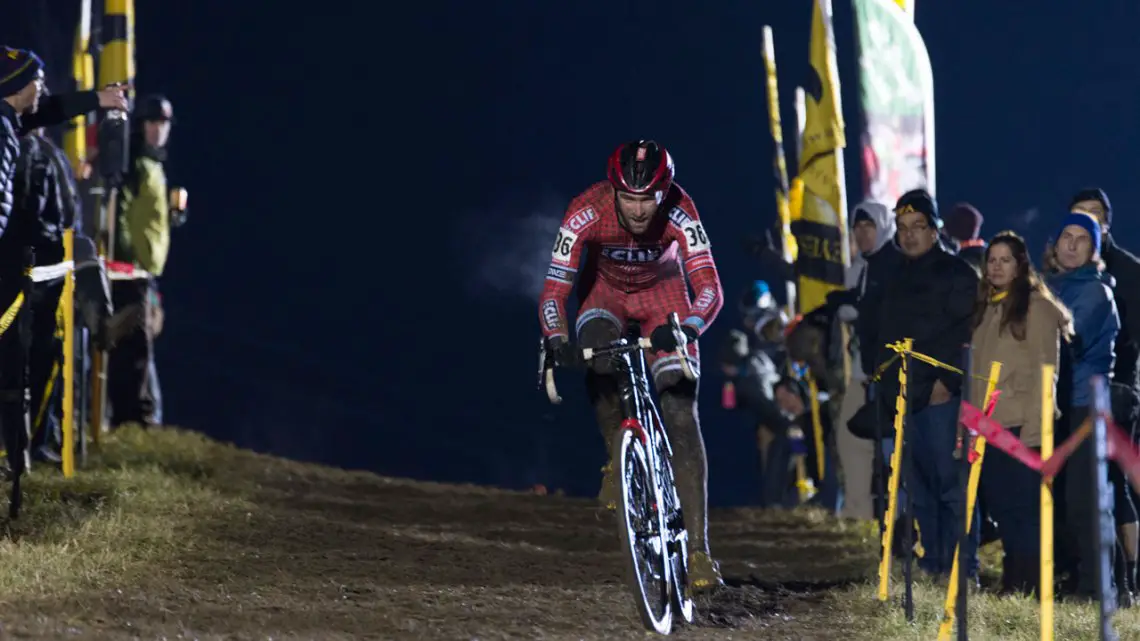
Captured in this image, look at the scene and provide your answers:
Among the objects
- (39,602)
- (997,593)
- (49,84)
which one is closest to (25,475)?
(39,602)

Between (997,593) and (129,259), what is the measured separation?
754 centimetres

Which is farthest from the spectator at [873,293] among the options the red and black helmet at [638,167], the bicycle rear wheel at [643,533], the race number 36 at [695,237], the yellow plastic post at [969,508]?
the bicycle rear wheel at [643,533]

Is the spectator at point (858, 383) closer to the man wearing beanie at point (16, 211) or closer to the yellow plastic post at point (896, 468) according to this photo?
the yellow plastic post at point (896, 468)

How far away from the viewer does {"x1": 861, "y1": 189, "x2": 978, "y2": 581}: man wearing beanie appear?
9023 millimetres

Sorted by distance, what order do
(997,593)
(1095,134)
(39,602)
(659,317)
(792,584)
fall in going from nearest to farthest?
(39,602)
(659,317)
(997,593)
(792,584)
(1095,134)

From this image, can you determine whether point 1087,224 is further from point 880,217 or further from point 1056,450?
point 880,217

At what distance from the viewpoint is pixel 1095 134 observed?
29234 millimetres

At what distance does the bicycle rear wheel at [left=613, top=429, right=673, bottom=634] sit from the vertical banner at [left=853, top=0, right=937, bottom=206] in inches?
235

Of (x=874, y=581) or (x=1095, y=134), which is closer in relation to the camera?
(x=874, y=581)

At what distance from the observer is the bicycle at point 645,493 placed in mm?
6797

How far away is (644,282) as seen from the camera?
7926mm

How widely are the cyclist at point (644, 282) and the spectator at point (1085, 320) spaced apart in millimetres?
2161

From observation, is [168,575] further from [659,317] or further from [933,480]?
[933,480]

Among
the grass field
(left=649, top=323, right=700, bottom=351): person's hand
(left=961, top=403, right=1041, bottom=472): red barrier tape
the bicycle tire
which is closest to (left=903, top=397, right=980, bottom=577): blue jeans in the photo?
the grass field
